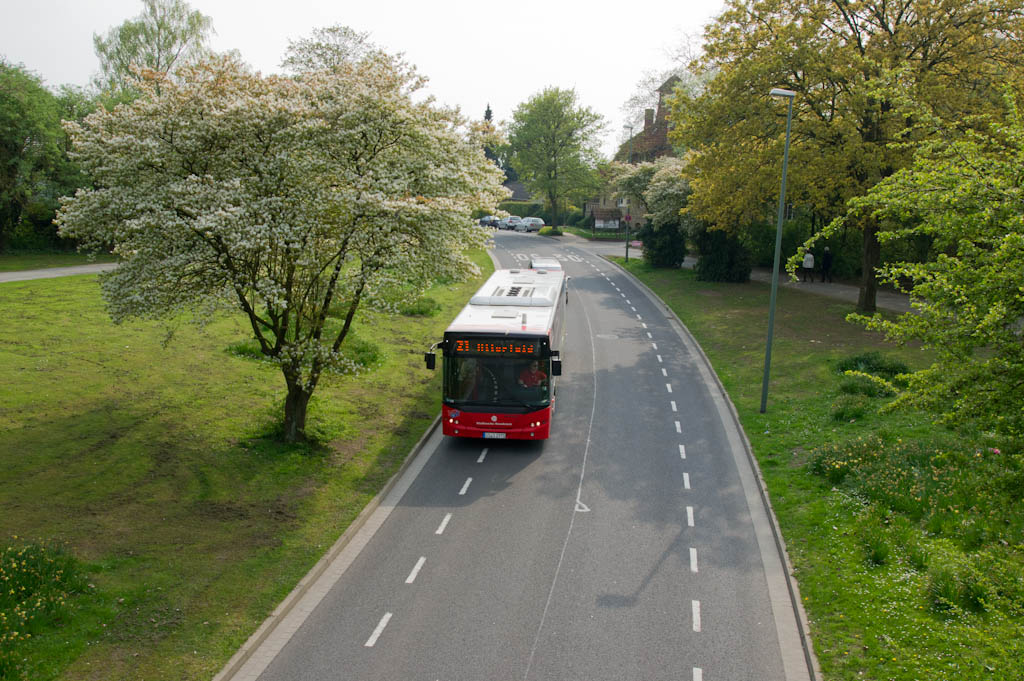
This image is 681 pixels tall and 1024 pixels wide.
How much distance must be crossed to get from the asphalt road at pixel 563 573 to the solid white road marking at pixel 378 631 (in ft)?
0.09

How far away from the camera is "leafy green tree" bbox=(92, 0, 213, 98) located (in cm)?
5009

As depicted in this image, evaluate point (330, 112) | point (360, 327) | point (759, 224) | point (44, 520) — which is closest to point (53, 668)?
point (44, 520)

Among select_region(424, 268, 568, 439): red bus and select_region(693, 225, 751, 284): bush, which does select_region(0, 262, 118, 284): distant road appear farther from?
select_region(693, 225, 751, 284): bush

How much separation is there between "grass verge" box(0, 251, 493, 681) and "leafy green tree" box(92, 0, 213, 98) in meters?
33.1

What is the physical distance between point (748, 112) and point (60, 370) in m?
26.3

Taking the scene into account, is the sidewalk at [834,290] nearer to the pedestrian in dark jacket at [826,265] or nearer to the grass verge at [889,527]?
the pedestrian in dark jacket at [826,265]

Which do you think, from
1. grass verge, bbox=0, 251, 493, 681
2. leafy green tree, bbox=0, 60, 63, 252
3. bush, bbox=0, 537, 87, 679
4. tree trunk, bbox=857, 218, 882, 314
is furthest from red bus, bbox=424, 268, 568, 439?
leafy green tree, bbox=0, 60, 63, 252

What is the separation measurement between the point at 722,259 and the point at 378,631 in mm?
34353

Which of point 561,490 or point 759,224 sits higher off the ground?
point 759,224

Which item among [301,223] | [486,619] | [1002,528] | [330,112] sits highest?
[330,112]

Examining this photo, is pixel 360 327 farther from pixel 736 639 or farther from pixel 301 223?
pixel 736 639

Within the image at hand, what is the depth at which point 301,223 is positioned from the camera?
13141 mm

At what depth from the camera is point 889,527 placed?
12633 millimetres

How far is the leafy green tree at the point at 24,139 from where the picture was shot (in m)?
36.7
